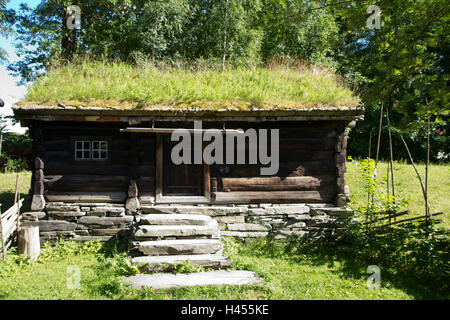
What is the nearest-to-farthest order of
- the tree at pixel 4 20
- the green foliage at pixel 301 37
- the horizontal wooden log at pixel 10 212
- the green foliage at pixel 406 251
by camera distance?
the green foliage at pixel 406 251, the horizontal wooden log at pixel 10 212, the tree at pixel 4 20, the green foliage at pixel 301 37

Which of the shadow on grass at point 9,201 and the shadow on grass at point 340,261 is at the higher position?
the shadow on grass at point 9,201

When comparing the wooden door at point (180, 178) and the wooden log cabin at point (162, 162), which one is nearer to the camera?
the wooden log cabin at point (162, 162)

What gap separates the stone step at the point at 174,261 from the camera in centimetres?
594

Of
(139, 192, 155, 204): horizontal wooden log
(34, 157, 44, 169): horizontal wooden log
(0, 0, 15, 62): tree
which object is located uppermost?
(0, 0, 15, 62): tree

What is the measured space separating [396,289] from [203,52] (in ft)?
53.4

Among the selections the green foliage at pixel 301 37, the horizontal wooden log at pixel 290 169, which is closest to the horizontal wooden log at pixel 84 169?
the horizontal wooden log at pixel 290 169

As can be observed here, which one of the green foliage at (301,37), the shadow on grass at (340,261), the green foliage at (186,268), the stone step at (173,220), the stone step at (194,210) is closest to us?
the shadow on grass at (340,261)

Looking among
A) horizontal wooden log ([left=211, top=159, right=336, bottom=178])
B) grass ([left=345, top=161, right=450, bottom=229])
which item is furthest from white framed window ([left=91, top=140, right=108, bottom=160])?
grass ([left=345, top=161, right=450, bottom=229])

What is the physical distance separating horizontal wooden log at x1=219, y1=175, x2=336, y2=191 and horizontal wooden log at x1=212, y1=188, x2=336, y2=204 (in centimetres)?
11

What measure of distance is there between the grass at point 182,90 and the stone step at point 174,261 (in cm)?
349

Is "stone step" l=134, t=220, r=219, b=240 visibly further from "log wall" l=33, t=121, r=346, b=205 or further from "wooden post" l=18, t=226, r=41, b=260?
"wooden post" l=18, t=226, r=41, b=260

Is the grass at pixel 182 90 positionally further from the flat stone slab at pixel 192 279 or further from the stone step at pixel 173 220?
the flat stone slab at pixel 192 279

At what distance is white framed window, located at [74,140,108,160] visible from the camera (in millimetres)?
8070

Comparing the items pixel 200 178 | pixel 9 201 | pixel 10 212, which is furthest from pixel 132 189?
pixel 9 201
